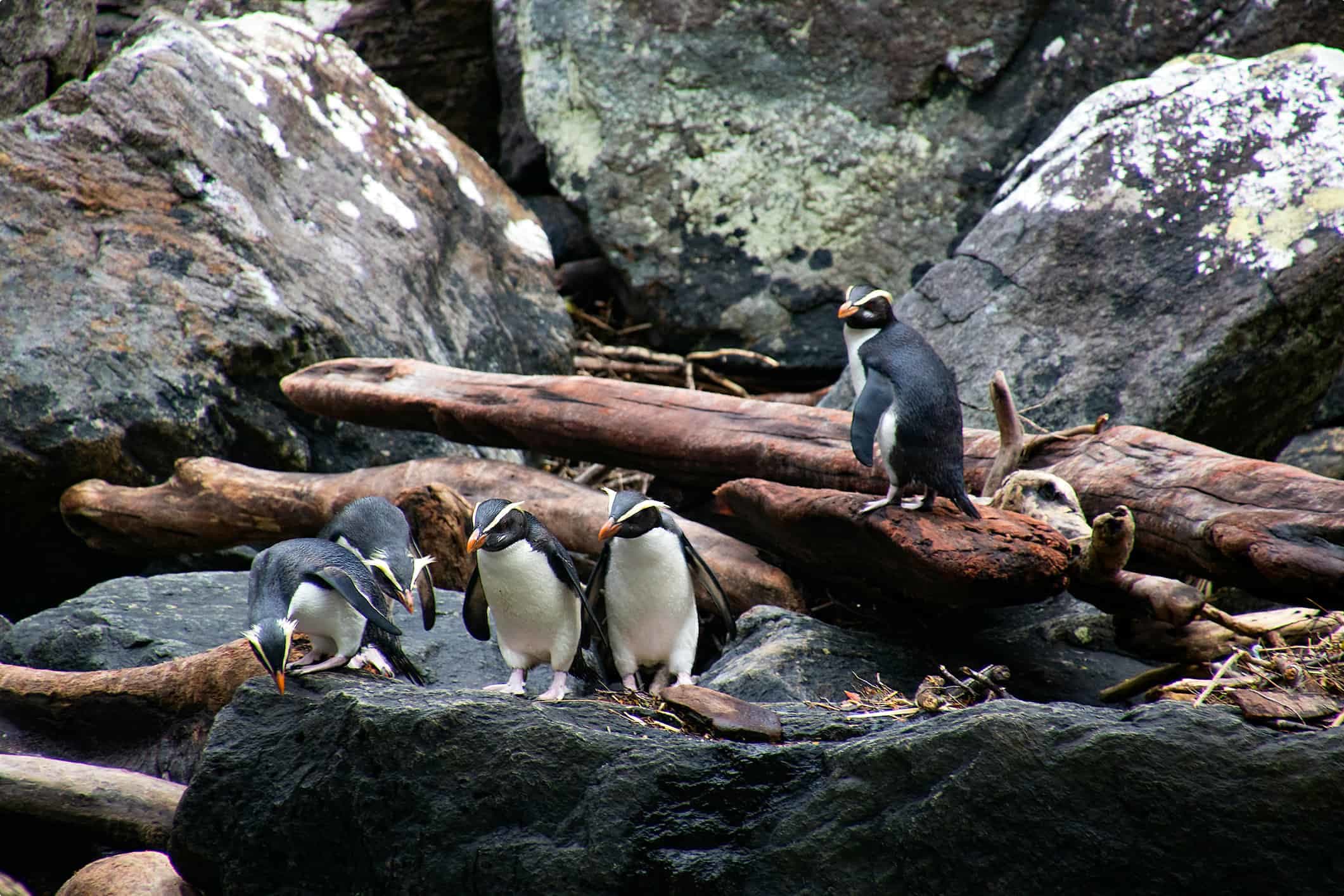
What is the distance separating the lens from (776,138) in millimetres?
8391

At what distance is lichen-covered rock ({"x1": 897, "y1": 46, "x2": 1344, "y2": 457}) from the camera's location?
227 inches

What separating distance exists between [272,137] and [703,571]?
4375 mm

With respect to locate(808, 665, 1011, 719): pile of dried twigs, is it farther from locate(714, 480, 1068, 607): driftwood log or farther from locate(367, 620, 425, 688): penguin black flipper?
locate(367, 620, 425, 688): penguin black flipper

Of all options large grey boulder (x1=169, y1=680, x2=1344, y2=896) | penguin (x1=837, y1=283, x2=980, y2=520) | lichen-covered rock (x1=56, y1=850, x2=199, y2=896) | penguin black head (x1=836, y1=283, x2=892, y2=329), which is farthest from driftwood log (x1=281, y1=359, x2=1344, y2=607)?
lichen-covered rock (x1=56, y1=850, x2=199, y2=896)

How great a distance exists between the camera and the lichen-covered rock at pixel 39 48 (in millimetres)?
6941

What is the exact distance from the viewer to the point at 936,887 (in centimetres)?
266

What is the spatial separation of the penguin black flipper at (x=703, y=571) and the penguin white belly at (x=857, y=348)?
101 cm

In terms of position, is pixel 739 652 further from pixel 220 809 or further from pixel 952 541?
pixel 220 809

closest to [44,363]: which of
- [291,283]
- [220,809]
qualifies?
[291,283]

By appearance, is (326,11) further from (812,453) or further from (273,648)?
(273,648)

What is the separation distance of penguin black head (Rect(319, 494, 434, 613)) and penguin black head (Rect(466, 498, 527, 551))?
17.7 inches

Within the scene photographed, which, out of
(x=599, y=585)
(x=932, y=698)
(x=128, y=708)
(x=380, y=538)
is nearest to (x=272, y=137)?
(x=380, y=538)

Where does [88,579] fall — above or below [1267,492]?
below

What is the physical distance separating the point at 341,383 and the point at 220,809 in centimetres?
314
